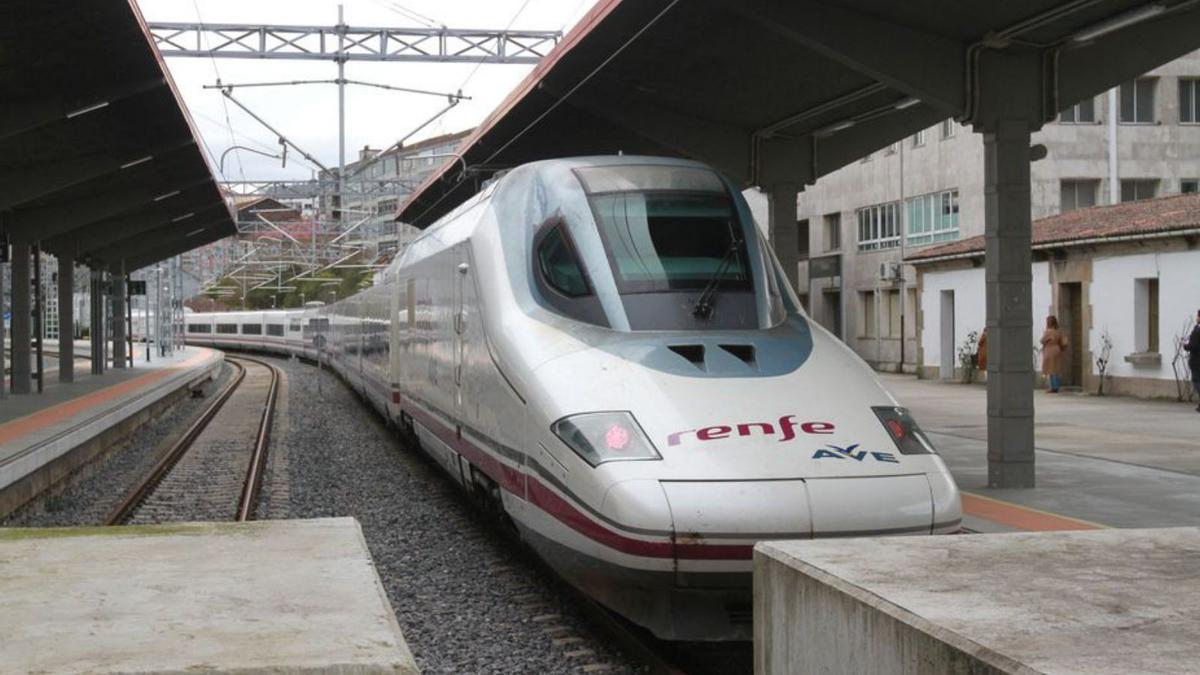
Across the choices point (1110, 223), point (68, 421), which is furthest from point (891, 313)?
point (68, 421)

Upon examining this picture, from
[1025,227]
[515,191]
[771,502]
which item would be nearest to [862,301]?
[1025,227]

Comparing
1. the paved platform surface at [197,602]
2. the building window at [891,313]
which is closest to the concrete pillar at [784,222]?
the paved platform surface at [197,602]

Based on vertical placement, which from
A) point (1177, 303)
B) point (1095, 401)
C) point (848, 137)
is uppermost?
point (848, 137)

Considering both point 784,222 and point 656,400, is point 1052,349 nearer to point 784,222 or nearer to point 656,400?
point 784,222

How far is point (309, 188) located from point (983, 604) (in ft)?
96.4

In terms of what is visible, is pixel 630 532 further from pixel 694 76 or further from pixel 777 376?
pixel 694 76

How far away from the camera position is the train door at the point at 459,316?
8.75 m

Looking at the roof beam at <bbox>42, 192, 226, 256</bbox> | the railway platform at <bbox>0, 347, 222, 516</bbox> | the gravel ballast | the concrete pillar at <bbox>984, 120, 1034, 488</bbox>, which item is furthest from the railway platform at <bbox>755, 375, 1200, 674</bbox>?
the roof beam at <bbox>42, 192, 226, 256</bbox>

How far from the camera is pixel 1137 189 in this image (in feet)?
101

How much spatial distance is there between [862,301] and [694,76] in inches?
911

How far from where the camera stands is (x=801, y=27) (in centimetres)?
1049

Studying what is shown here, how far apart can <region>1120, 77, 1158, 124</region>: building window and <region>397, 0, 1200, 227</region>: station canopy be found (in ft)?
58.9

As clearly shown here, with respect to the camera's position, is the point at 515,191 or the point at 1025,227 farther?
the point at 1025,227

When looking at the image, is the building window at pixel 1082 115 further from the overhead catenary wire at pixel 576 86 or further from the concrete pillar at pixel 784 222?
the concrete pillar at pixel 784 222
